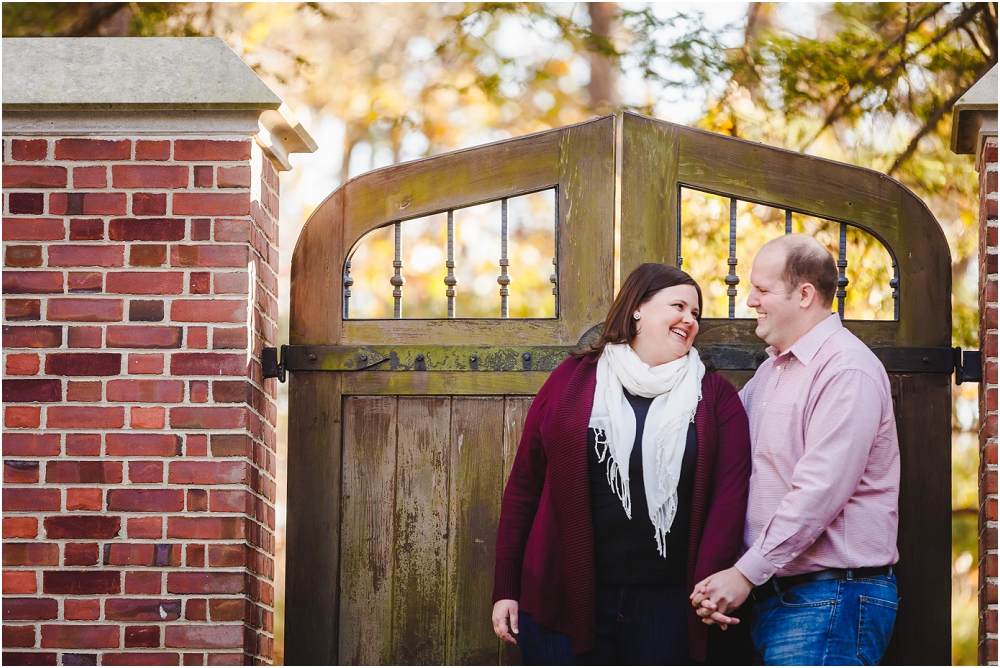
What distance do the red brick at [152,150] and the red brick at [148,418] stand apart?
783 mm

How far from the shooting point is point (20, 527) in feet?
10.8

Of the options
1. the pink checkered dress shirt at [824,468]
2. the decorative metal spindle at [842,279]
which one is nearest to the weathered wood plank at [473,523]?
the pink checkered dress shirt at [824,468]

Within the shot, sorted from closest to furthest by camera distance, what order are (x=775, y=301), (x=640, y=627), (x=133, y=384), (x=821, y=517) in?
(x=821, y=517) → (x=640, y=627) → (x=775, y=301) → (x=133, y=384)

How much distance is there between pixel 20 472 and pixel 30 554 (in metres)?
0.25

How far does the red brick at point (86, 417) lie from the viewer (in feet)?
10.9

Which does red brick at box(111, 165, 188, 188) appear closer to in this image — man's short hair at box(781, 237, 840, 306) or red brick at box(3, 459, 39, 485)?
red brick at box(3, 459, 39, 485)

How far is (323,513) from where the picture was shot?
11.8ft

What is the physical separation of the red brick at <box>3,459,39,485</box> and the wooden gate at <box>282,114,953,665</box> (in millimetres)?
777

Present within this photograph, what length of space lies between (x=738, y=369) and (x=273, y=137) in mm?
1707

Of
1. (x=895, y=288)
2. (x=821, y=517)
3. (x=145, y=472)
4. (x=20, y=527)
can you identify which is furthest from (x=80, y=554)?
(x=895, y=288)

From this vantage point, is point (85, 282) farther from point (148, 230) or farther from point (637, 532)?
point (637, 532)

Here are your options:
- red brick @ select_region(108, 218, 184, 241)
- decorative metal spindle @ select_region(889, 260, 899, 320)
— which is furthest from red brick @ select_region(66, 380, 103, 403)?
decorative metal spindle @ select_region(889, 260, 899, 320)

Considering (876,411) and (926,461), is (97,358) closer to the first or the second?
(876,411)

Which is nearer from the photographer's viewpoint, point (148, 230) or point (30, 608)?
point (30, 608)
